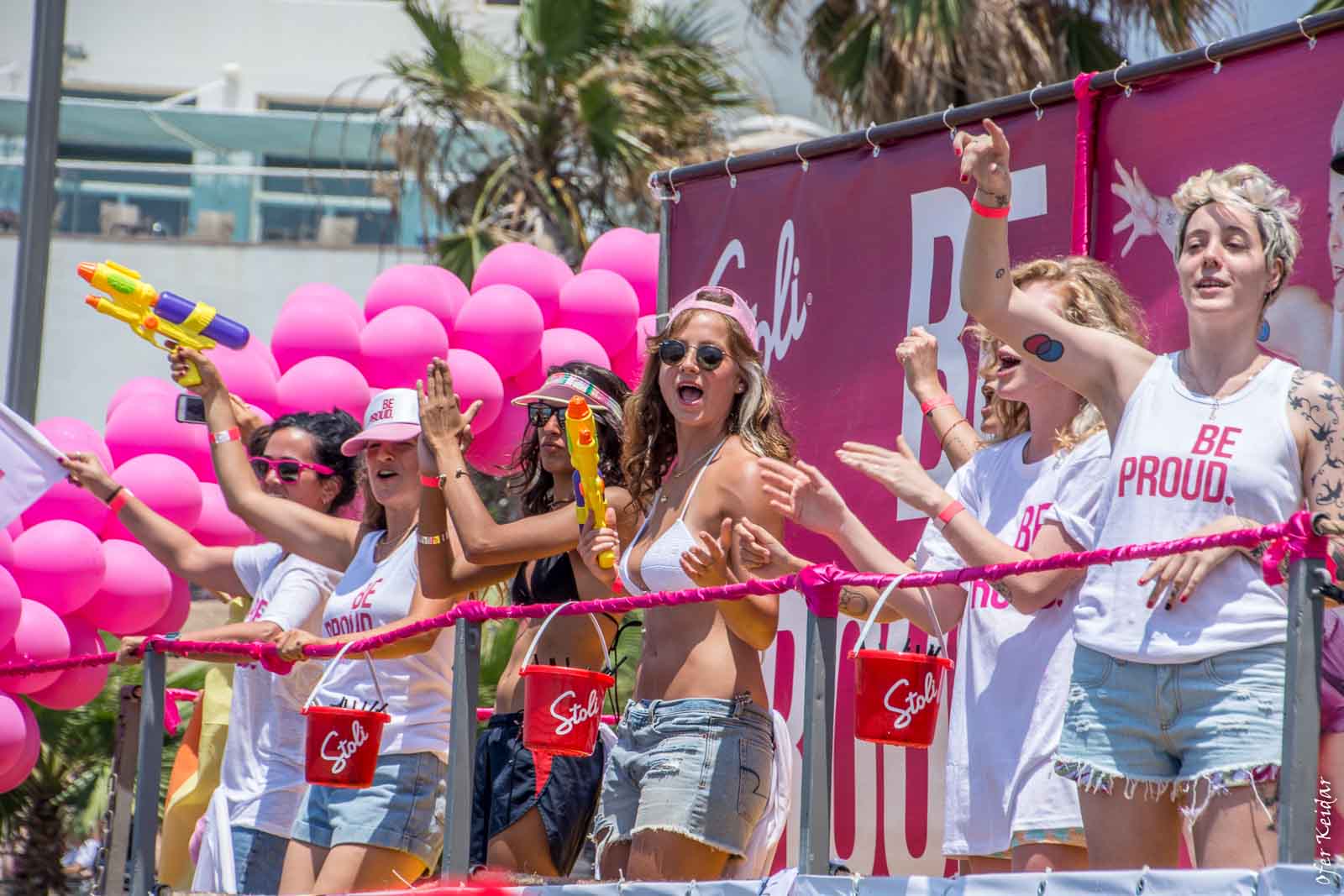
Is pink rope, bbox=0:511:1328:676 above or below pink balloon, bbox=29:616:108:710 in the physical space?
above

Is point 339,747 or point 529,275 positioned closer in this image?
point 339,747

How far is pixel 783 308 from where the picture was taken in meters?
5.73

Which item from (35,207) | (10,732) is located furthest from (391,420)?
(35,207)

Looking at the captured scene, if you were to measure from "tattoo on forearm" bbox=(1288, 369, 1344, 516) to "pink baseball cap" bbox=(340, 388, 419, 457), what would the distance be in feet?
8.66

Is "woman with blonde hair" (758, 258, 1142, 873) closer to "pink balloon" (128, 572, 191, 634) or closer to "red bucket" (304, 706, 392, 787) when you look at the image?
"red bucket" (304, 706, 392, 787)

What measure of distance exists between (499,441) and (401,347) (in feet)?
1.95

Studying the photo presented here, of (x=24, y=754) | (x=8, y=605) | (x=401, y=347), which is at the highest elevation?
(x=401, y=347)

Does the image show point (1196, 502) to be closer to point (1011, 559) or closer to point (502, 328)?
point (1011, 559)

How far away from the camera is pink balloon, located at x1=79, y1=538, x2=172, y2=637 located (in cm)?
688

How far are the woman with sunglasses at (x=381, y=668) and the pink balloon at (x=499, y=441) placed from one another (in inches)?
82.8

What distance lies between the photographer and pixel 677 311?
4371 millimetres

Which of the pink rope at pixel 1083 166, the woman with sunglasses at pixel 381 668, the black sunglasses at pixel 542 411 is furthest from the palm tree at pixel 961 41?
the black sunglasses at pixel 542 411

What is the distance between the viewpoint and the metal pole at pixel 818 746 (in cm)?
327

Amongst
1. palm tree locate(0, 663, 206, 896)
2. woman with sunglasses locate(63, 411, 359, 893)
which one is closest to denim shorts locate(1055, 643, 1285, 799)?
woman with sunglasses locate(63, 411, 359, 893)
